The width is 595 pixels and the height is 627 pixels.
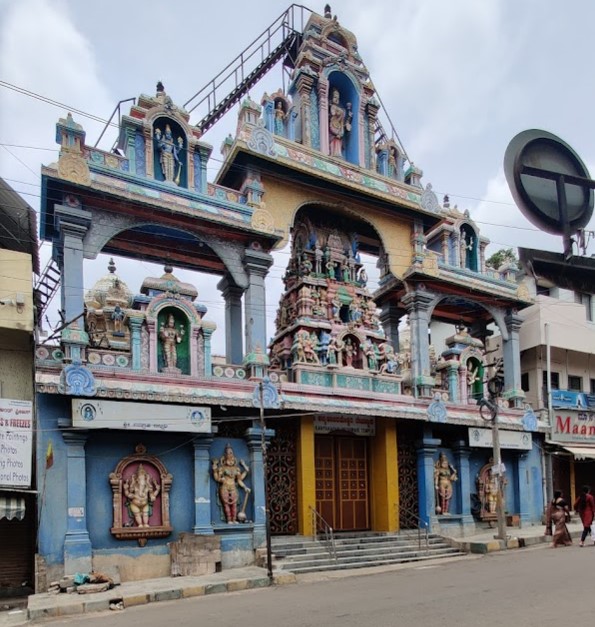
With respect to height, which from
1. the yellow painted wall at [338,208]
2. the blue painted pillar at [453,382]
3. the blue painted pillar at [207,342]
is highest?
the yellow painted wall at [338,208]

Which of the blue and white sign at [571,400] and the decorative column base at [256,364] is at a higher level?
the decorative column base at [256,364]

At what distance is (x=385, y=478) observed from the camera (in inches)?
719

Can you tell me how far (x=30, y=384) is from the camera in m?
15.2

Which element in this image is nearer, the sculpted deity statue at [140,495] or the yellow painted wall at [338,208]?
the sculpted deity statue at [140,495]

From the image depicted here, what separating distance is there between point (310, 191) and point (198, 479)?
26.9 feet

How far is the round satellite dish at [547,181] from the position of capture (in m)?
24.2

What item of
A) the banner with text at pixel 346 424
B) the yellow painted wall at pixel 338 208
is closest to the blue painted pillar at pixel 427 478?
the banner with text at pixel 346 424

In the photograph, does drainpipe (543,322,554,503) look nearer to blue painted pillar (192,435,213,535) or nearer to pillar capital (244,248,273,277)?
pillar capital (244,248,273,277)

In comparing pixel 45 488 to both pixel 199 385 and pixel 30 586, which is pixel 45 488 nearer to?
pixel 30 586

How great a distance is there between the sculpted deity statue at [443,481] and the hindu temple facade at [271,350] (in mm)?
59

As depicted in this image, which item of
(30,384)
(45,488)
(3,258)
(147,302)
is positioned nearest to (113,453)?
(45,488)

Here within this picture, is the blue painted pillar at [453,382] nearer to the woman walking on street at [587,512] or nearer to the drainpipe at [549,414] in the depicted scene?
the drainpipe at [549,414]

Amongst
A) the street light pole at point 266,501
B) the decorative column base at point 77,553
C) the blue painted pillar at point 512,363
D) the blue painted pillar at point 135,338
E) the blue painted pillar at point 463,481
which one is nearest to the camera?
the decorative column base at point 77,553

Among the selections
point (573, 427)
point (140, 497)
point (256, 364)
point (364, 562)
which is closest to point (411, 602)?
point (364, 562)
